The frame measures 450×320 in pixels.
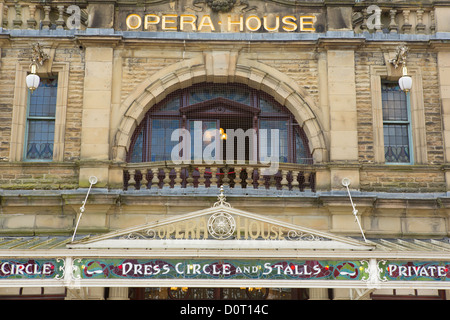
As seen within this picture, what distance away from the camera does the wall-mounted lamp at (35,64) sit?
14.9m

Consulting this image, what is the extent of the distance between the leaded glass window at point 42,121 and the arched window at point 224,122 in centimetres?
202

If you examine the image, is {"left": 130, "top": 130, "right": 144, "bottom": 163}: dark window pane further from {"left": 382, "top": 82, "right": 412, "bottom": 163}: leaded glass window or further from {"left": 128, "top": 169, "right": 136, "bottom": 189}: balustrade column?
{"left": 382, "top": 82, "right": 412, "bottom": 163}: leaded glass window

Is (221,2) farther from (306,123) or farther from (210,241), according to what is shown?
(210,241)

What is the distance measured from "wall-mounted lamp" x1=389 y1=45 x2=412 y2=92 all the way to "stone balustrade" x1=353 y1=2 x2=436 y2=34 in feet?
2.38

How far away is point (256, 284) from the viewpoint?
11484 millimetres

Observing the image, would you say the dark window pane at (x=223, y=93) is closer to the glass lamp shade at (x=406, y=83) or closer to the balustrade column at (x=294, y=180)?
the balustrade column at (x=294, y=180)

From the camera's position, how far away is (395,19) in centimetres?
1647

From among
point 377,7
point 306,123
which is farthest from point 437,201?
point 377,7

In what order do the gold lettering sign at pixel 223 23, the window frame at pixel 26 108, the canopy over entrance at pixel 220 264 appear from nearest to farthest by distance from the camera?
the canopy over entrance at pixel 220 264, the window frame at pixel 26 108, the gold lettering sign at pixel 223 23

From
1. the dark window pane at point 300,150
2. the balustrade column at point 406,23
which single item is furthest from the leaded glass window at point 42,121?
the balustrade column at point 406,23

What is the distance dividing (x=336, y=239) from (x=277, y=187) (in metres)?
3.51

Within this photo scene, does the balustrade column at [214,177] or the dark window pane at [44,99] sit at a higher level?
the dark window pane at [44,99]

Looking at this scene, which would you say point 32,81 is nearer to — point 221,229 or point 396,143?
point 221,229

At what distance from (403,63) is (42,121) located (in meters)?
8.96
